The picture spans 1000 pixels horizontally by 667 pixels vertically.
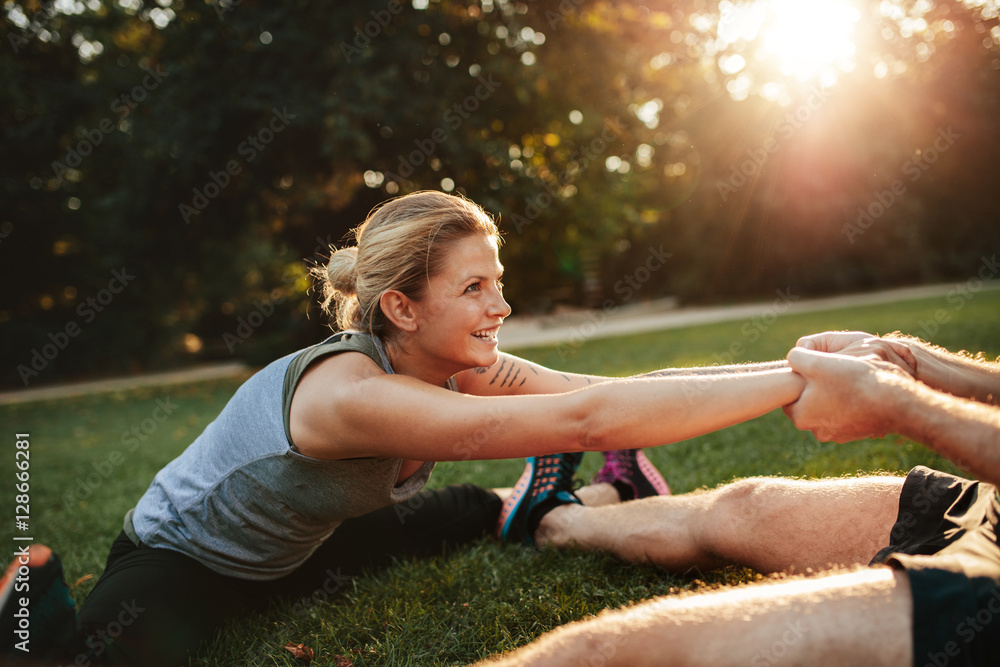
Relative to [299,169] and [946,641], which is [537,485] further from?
[299,169]

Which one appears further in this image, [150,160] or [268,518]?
[150,160]

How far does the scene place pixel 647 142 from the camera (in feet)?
56.0

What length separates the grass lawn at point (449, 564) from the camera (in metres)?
2.38

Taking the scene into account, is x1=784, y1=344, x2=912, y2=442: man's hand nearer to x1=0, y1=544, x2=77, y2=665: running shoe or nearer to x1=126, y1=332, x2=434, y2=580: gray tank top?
x1=126, y1=332, x2=434, y2=580: gray tank top

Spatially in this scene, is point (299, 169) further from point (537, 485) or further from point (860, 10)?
point (537, 485)

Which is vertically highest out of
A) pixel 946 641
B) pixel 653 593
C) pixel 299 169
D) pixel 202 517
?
pixel 299 169

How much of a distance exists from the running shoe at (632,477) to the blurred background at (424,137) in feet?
18.3

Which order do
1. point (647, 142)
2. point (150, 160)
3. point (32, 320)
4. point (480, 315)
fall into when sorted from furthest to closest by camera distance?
1. point (32, 320)
2. point (647, 142)
3. point (150, 160)
4. point (480, 315)

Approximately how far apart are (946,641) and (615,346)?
1285 centimetres

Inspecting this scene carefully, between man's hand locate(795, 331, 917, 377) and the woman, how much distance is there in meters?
0.41

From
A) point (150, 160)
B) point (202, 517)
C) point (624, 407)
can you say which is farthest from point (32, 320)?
point (624, 407)

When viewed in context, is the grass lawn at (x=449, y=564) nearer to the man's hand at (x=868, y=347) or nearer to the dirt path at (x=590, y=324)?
the man's hand at (x=868, y=347)

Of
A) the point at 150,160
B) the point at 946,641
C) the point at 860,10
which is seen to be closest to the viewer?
the point at 946,641

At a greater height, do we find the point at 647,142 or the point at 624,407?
the point at 647,142
